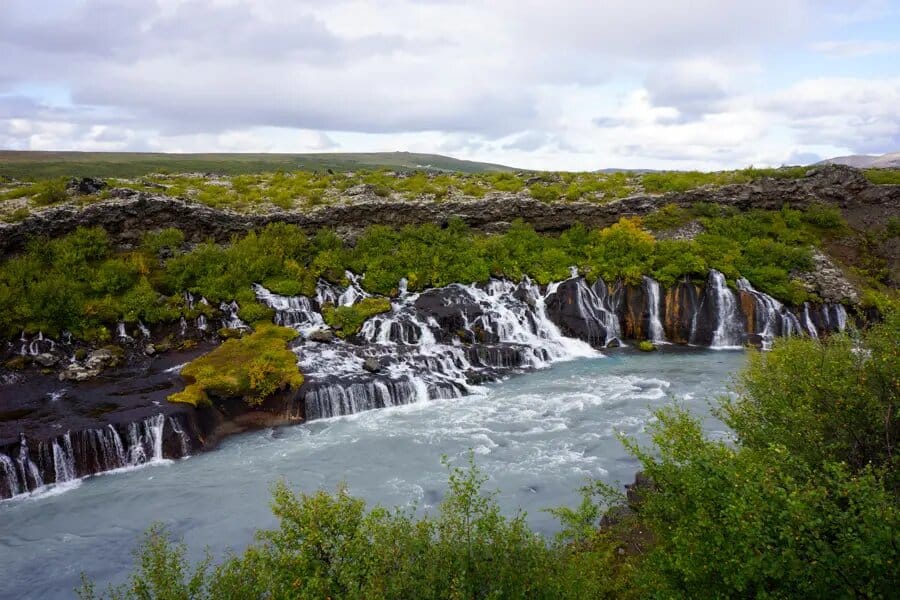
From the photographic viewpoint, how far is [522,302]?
40281 mm

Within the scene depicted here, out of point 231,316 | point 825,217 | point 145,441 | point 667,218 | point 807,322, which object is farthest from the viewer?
point 667,218

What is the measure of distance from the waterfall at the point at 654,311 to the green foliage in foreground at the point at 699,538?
2582 centimetres

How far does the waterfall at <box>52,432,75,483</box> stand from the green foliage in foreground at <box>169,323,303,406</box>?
4.36 meters

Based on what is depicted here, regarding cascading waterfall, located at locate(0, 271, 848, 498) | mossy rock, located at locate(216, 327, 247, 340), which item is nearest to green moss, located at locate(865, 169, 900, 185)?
cascading waterfall, located at locate(0, 271, 848, 498)

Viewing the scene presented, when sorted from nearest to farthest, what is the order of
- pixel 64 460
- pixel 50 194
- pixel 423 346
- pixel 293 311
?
pixel 64 460 → pixel 423 346 → pixel 293 311 → pixel 50 194

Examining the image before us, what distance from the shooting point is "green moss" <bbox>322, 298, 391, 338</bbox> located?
35.5 metres

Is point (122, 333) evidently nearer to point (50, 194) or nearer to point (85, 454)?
point (85, 454)

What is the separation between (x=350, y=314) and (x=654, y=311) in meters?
21.8

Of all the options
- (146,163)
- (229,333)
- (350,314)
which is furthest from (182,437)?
(146,163)

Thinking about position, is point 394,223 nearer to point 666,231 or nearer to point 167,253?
point 167,253

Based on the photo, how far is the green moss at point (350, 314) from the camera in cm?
3553

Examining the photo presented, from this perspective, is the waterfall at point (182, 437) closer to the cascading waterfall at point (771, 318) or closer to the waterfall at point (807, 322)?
the cascading waterfall at point (771, 318)

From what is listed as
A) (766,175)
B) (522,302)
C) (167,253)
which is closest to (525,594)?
(522,302)

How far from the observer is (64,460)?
21.9 m
